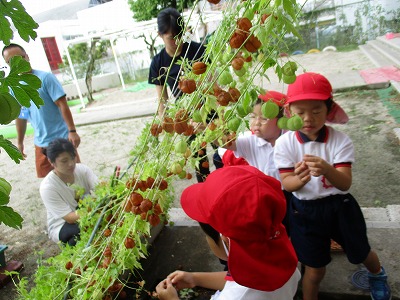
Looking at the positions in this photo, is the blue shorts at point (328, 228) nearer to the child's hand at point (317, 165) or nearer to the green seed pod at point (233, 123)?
the child's hand at point (317, 165)

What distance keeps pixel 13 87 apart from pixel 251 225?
850 millimetres

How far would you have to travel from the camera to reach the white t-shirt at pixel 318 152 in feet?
5.58

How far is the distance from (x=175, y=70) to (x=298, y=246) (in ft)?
6.49

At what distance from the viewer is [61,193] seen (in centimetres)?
283

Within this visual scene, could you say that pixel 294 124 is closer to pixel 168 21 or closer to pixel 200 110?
pixel 200 110

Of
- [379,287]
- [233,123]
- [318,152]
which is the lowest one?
[379,287]

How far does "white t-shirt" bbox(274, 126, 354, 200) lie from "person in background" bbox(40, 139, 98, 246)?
172 cm

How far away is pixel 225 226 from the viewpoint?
3.85 feet

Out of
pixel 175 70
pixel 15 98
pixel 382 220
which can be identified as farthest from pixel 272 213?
pixel 175 70

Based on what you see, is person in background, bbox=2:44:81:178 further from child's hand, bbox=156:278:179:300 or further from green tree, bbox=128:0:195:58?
green tree, bbox=128:0:195:58

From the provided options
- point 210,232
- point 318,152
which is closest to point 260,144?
point 318,152

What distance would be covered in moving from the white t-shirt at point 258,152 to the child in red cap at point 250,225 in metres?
0.96

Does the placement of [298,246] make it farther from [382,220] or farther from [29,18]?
[29,18]

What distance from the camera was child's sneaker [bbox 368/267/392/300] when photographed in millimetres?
1805
